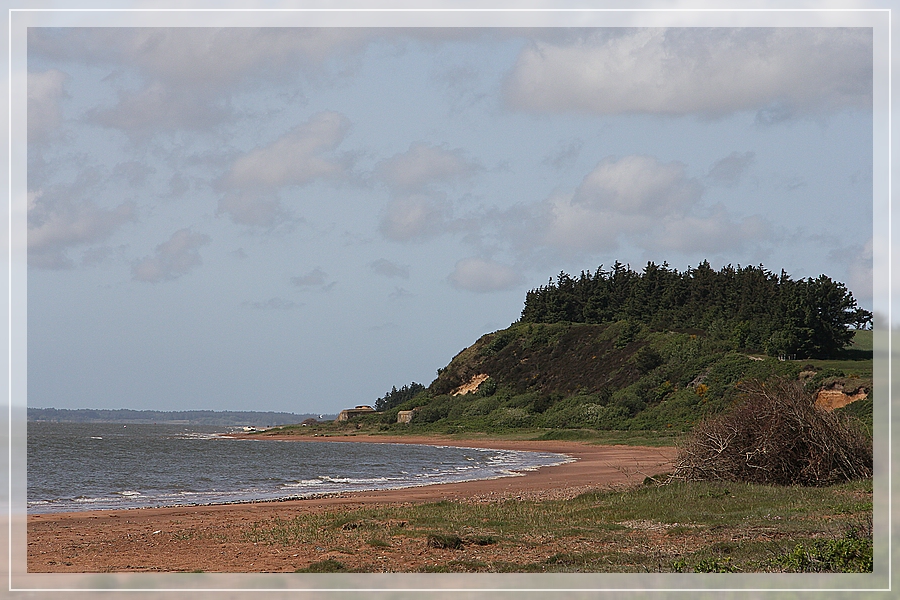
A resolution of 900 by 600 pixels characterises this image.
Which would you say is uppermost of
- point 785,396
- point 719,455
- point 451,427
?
point 785,396

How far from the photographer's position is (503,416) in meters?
68.8

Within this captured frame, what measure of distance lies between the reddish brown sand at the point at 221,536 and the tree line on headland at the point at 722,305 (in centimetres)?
2535

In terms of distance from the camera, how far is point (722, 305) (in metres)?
73.8

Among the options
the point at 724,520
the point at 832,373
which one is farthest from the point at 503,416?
the point at 724,520

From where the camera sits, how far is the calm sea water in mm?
25156

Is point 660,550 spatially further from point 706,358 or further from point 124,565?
point 706,358

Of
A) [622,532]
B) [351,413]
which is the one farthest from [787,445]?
[351,413]

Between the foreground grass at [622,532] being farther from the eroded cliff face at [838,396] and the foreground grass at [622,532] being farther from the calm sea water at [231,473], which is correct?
the eroded cliff face at [838,396]

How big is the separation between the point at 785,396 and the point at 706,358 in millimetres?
45384

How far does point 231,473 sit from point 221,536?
71.3 ft

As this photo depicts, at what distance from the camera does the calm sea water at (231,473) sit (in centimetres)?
2516

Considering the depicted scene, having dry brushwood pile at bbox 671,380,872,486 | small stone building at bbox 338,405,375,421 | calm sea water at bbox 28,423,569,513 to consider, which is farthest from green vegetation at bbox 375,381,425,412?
dry brushwood pile at bbox 671,380,872,486

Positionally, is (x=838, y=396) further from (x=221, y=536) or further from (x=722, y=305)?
(x=221, y=536)

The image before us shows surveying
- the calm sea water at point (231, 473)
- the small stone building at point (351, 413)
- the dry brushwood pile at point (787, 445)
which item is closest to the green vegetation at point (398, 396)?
the small stone building at point (351, 413)
